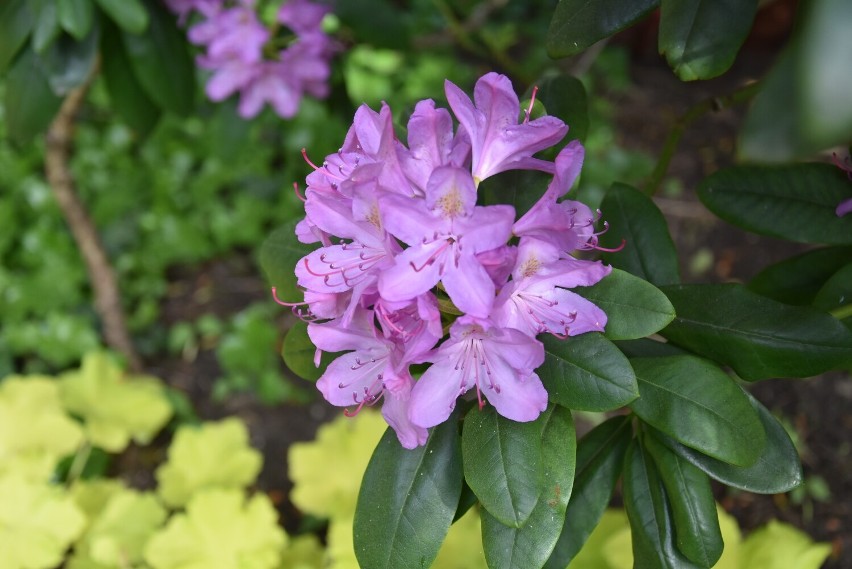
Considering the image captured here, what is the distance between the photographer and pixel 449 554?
57.8 inches

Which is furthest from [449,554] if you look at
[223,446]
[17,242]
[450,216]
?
[17,242]

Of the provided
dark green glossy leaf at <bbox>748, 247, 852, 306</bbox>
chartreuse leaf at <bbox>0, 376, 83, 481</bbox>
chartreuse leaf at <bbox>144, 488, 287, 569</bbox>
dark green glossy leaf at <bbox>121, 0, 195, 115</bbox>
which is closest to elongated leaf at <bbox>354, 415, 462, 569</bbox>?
dark green glossy leaf at <bbox>748, 247, 852, 306</bbox>

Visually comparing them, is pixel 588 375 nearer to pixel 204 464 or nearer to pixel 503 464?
pixel 503 464

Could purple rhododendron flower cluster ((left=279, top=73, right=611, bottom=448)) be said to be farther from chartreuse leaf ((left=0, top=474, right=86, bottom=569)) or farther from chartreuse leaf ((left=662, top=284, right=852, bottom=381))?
chartreuse leaf ((left=0, top=474, right=86, bottom=569))

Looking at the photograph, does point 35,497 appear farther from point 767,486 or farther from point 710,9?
point 710,9

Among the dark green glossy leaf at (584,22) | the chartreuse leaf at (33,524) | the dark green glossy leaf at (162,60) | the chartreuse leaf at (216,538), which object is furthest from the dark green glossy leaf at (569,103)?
the chartreuse leaf at (33,524)

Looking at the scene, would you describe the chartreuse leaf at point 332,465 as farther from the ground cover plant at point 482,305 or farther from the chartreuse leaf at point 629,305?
the chartreuse leaf at point 629,305

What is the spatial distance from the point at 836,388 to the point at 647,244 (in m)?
1.30

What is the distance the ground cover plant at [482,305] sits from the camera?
29.0 inches

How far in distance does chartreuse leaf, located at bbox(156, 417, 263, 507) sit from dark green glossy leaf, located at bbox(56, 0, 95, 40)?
3.05ft

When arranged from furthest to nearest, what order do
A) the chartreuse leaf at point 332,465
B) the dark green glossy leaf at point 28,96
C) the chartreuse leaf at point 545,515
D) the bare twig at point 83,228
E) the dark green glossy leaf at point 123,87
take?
the bare twig at point 83,228, the chartreuse leaf at point 332,465, the dark green glossy leaf at point 123,87, the dark green glossy leaf at point 28,96, the chartreuse leaf at point 545,515

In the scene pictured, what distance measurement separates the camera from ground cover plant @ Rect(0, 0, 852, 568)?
74 cm

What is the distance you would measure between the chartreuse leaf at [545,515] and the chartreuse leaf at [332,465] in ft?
2.63

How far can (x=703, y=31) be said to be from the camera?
2.74 feet
